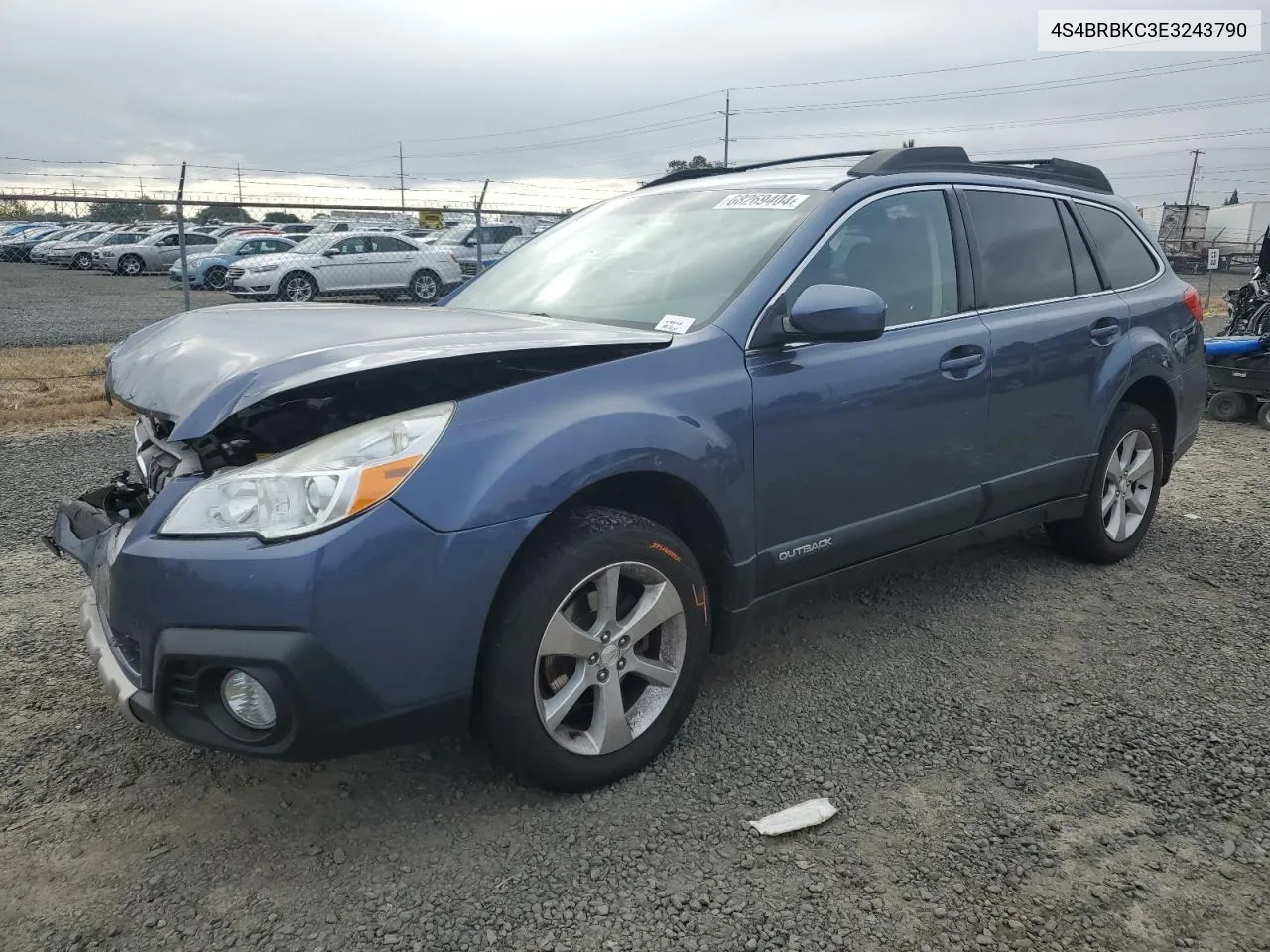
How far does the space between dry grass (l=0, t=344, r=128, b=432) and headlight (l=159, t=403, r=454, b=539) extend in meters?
4.32

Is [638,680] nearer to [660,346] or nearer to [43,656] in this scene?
[660,346]

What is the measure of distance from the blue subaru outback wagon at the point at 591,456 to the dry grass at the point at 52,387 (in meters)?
3.96

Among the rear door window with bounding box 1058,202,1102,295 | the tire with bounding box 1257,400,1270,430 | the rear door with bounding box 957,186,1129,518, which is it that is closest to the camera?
the rear door with bounding box 957,186,1129,518

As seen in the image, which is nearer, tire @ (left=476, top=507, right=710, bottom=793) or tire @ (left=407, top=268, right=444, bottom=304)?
tire @ (left=476, top=507, right=710, bottom=793)

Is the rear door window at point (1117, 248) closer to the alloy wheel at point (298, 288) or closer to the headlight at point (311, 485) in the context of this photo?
the headlight at point (311, 485)

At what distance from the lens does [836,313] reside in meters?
2.93

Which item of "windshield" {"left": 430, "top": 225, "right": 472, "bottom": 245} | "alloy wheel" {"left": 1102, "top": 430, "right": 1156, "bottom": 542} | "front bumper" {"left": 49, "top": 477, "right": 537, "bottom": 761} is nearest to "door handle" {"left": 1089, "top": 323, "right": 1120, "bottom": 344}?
"alloy wheel" {"left": 1102, "top": 430, "right": 1156, "bottom": 542}

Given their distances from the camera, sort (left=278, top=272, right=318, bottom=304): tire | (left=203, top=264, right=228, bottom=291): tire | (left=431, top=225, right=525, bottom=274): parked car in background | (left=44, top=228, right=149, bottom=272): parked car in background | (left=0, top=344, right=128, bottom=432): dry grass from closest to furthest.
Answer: (left=0, top=344, right=128, bottom=432): dry grass → (left=278, top=272, right=318, bottom=304): tire → (left=203, top=264, right=228, bottom=291): tire → (left=431, top=225, right=525, bottom=274): parked car in background → (left=44, top=228, right=149, bottom=272): parked car in background

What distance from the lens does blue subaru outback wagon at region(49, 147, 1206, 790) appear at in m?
2.27

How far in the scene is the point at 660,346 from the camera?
9.48 feet

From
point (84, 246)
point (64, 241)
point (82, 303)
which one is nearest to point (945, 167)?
point (82, 303)

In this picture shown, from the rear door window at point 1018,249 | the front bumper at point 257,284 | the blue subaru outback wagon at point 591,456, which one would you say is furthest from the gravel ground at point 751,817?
the front bumper at point 257,284

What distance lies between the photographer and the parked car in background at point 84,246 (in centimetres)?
3005

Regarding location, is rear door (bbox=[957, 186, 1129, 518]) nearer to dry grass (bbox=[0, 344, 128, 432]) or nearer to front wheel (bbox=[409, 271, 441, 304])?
dry grass (bbox=[0, 344, 128, 432])
